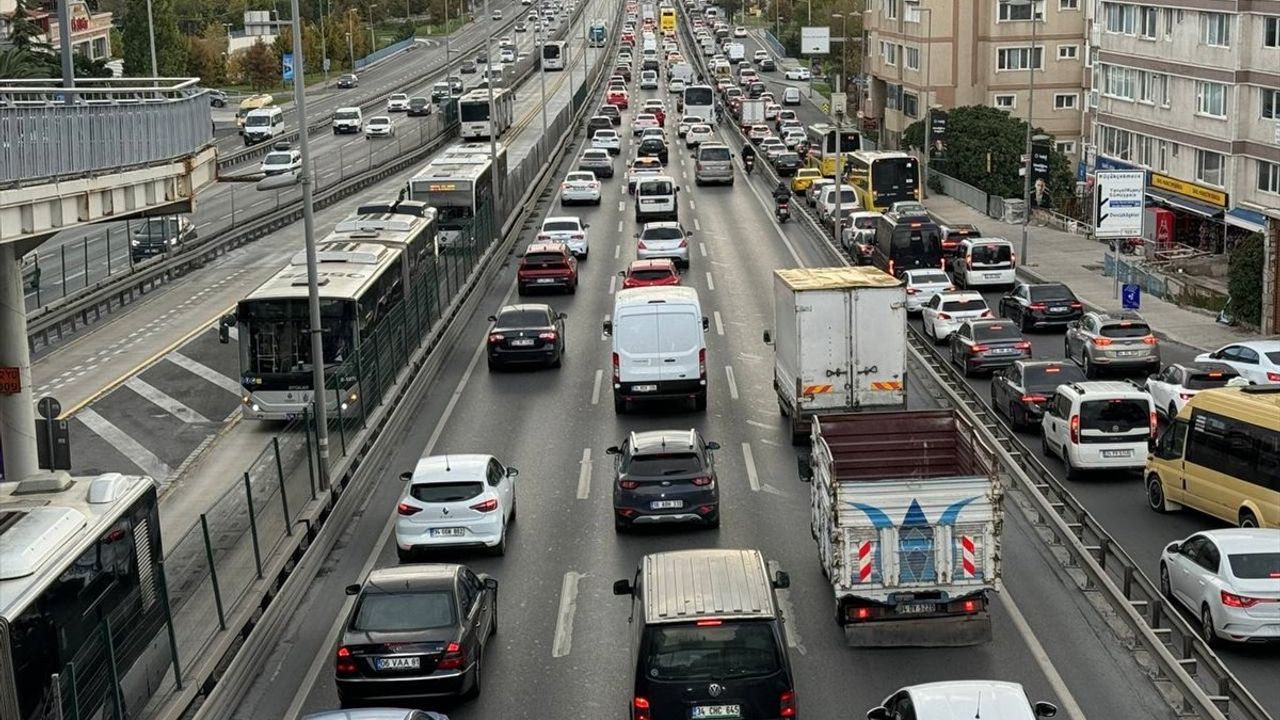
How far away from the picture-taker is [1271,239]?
4947 centimetres

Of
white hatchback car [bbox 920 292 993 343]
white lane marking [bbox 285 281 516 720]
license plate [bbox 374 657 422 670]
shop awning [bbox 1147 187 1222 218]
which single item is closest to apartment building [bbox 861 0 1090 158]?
shop awning [bbox 1147 187 1222 218]

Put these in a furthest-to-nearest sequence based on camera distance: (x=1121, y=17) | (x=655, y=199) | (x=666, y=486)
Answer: (x=1121, y=17), (x=655, y=199), (x=666, y=486)

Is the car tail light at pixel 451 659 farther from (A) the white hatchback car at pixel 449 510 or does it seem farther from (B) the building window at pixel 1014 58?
(B) the building window at pixel 1014 58

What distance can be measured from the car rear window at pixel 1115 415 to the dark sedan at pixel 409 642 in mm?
14294

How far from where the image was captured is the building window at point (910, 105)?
10250 centimetres

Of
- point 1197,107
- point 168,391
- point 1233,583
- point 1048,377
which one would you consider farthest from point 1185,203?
point 1233,583

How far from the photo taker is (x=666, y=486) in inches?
1012

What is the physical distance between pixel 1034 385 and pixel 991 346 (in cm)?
597

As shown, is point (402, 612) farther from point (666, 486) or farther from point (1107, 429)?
point (1107, 429)

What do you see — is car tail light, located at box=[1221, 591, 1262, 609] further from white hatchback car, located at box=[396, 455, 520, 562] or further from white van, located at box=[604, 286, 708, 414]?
white van, located at box=[604, 286, 708, 414]

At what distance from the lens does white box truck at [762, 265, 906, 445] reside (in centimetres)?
3030

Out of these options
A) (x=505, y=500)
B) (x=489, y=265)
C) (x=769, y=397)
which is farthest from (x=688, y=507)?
(x=489, y=265)

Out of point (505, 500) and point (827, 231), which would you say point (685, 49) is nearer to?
point (827, 231)

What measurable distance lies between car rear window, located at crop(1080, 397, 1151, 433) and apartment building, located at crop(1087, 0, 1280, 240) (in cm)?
2550
